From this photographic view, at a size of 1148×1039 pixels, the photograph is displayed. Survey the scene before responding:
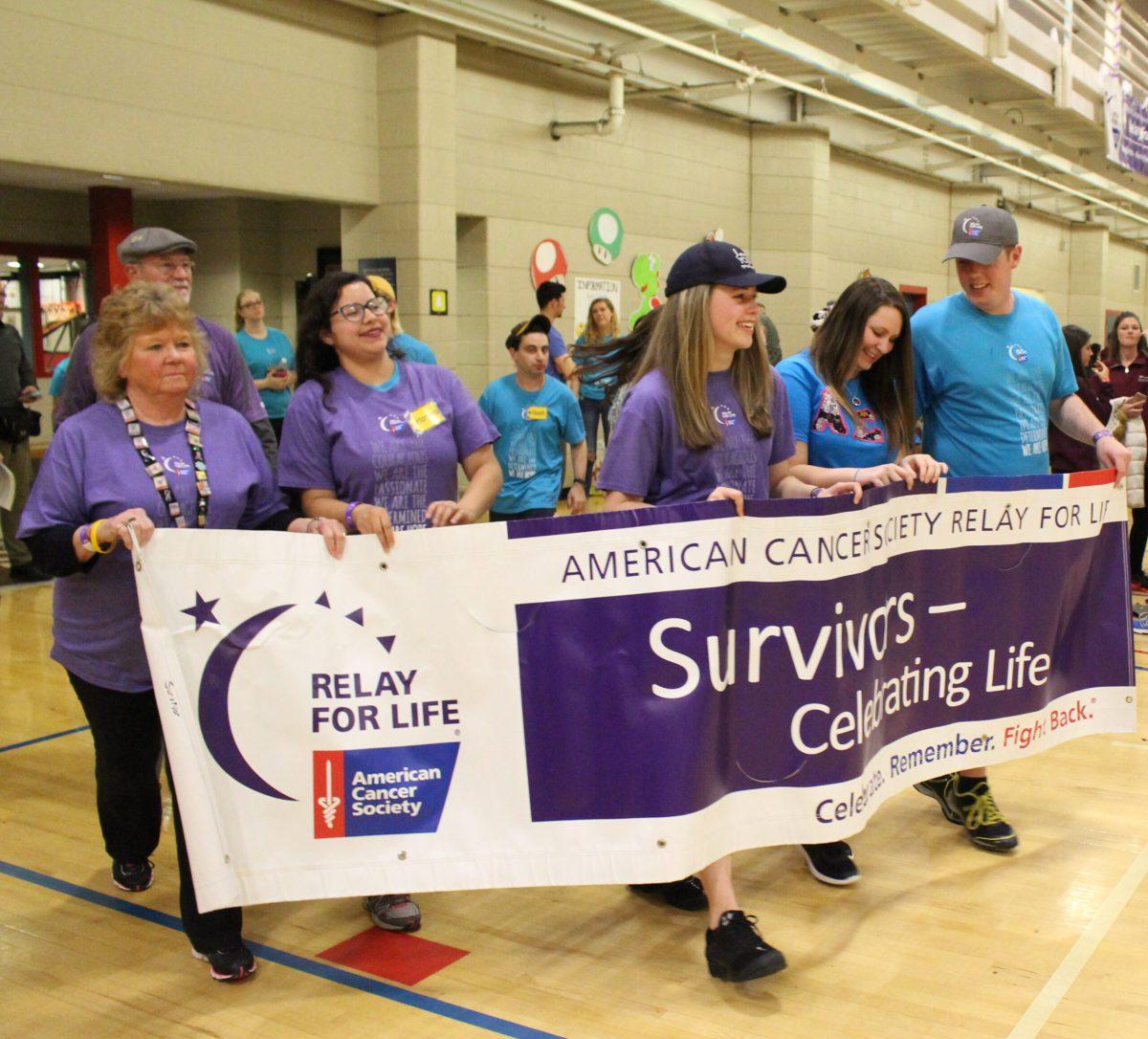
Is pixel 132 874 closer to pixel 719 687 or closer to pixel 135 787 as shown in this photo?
pixel 135 787

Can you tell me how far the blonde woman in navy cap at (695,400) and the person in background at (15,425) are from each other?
17.4ft

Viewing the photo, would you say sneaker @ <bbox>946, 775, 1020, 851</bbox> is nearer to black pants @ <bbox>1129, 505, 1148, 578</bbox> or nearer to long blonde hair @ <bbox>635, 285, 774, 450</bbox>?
long blonde hair @ <bbox>635, 285, 774, 450</bbox>

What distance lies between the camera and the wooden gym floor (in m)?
2.35

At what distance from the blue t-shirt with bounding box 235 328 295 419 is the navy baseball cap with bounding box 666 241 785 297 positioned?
5278mm

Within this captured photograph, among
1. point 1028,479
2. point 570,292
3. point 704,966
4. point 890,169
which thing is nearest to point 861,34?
point 570,292

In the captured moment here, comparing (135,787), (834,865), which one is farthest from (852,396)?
(135,787)

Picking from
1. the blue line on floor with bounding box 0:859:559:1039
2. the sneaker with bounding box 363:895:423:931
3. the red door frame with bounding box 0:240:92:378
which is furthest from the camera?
the red door frame with bounding box 0:240:92:378

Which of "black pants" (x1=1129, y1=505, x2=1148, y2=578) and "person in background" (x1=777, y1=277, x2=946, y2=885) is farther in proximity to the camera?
"black pants" (x1=1129, y1=505, x2=1148, y2=578)

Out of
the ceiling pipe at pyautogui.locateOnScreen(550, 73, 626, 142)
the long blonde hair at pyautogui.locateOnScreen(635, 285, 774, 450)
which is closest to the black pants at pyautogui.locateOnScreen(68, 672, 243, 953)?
the long blonde hair at pyautogui.locateOnScreen(635, 285, 774, 450)

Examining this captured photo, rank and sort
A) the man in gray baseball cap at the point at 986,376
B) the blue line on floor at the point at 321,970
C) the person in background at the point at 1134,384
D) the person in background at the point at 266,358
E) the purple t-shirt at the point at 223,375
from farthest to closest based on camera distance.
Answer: the person in background at the point at 266,358
the person in background at the point at 1134,384
the man in gray baseball cap at the point at 986,376
the purple t-shirt at the point at 223,375
the blue line on floor at the point at 321,970

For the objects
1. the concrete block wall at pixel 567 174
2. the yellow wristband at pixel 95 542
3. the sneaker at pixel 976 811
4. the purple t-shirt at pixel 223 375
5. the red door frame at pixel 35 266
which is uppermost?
the concrete block wall at pixel 567 174

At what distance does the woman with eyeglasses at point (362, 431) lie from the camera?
9.20 feet

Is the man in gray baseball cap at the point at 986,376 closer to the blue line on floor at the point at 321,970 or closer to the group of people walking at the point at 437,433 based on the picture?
the group of people walking at the point at 437,433

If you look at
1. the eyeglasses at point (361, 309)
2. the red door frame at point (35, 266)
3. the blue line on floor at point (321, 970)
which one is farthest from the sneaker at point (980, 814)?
the red door frame at point (35, 266)
